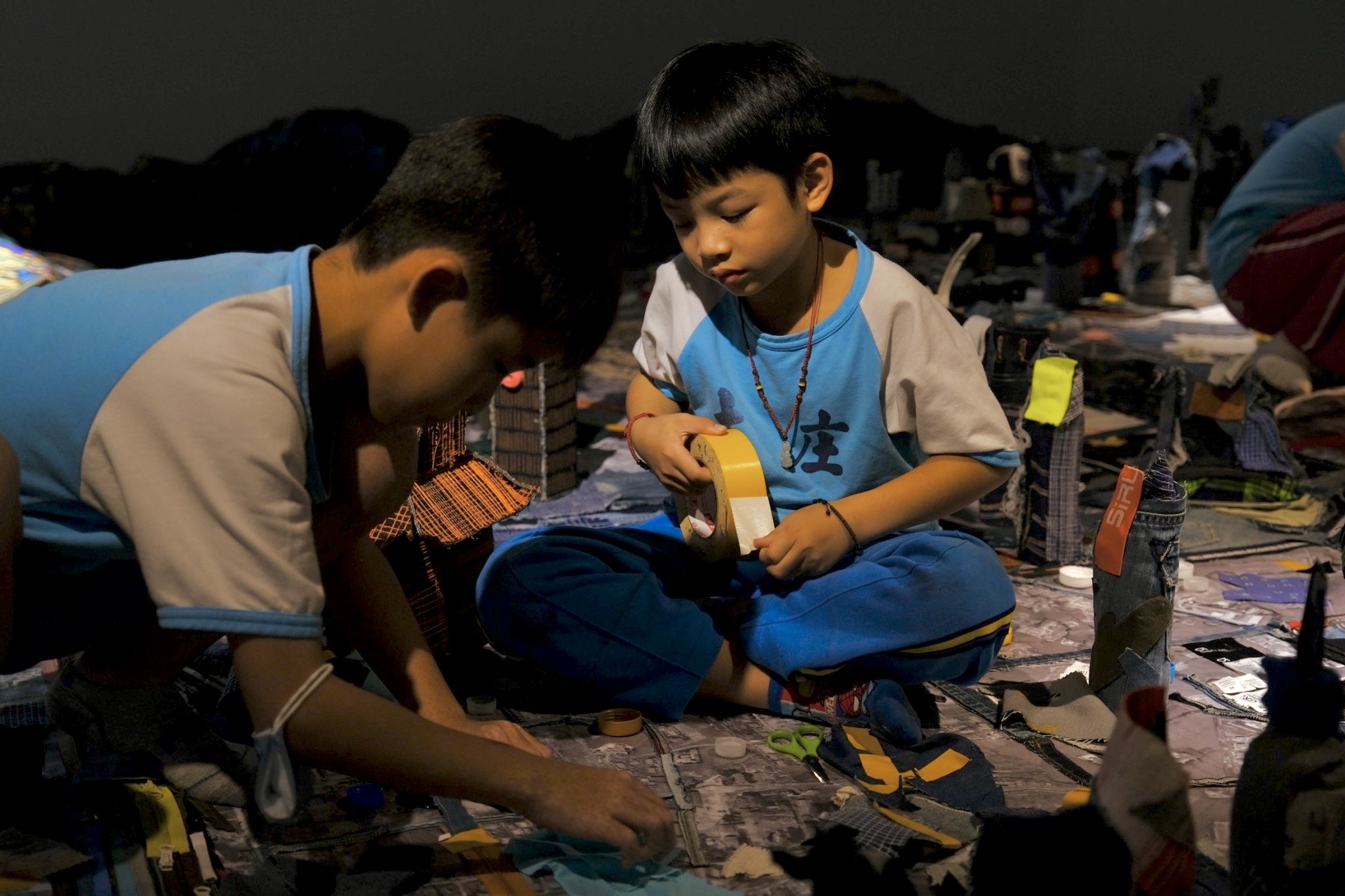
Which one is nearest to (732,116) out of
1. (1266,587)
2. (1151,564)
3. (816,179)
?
(816,179)

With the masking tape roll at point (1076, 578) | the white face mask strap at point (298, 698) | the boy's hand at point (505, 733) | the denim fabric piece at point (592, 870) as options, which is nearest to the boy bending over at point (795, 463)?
the boy's hand at point (505, 733)

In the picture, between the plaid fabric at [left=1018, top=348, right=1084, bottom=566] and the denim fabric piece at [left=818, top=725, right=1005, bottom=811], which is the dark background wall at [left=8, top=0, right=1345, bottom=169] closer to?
the plaid fabric at [left=1018, top=348, right=1084, bottom=566]

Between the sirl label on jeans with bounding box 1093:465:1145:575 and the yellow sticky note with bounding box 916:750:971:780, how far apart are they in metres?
0.31

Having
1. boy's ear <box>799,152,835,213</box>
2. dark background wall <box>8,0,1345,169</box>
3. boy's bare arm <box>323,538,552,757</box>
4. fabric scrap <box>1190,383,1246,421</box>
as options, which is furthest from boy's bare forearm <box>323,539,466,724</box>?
dark background wall <box>8,0,1345,169</box>

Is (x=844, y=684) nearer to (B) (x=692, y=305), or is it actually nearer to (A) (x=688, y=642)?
(A) (x=688, y=642)

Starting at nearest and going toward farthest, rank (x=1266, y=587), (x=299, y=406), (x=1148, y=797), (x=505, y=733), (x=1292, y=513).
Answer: (x=1148, y=797), (x=299, y=406), (x=505, y=733), (x=1266, y=587), (x=1292, y=513)

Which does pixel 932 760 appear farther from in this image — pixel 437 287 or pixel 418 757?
pixel 437 287

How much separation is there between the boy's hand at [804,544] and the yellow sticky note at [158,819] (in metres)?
0.72

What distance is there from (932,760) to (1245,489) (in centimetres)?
128

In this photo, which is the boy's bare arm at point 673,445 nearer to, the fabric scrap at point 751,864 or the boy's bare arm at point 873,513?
the boy's bare arm at point 873,513

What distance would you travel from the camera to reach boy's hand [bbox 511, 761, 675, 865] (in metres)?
1.07

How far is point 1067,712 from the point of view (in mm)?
1570

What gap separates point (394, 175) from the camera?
1.17 metres

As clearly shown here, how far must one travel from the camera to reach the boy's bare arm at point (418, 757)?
1048 mm
